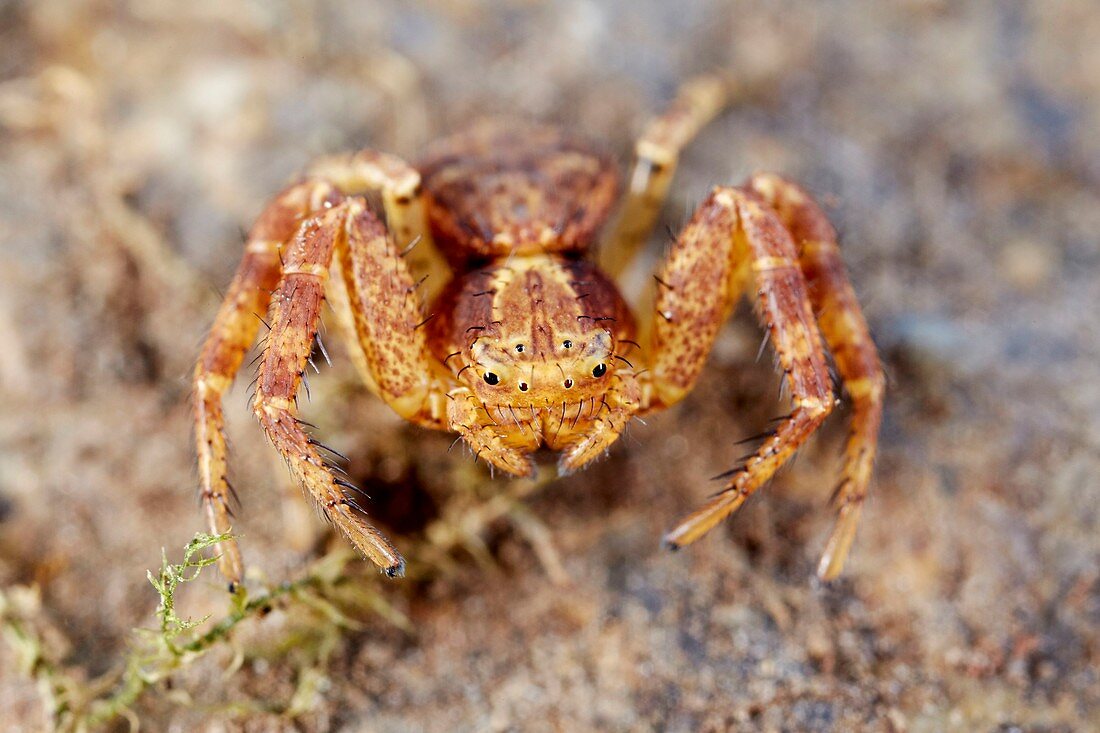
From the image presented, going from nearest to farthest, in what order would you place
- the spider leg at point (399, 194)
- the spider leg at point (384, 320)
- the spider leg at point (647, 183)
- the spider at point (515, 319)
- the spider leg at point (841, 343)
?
the spider at point (515, 319)
the spider leg at point (384, 320)
the spider leg at point (841, 343)
the spider leg at point (399, 194)
the spider leg at point (647, 183)

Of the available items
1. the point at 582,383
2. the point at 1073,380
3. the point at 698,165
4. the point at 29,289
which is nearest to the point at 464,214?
the point at 582,383

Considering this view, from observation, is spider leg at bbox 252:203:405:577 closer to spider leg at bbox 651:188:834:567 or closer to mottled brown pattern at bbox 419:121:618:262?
mottled brown pattern at bbox 419:121:618:262

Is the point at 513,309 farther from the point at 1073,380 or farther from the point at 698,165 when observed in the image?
the point at 1073,380

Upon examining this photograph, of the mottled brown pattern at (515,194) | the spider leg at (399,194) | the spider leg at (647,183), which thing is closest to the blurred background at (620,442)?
the spider leg at (647,183)

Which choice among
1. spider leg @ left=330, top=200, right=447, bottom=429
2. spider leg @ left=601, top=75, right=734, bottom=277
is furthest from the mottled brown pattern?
spider leg @ left=330, top=200, right=447, bottom=429

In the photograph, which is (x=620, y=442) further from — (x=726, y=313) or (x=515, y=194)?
(x=515, y=194)

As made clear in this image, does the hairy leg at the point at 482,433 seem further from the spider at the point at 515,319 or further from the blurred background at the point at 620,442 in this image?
the blurred background at the point at 620,442
